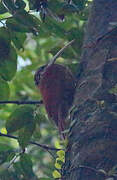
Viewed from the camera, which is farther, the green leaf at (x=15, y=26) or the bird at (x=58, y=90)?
the bird at (x=58, y=90)

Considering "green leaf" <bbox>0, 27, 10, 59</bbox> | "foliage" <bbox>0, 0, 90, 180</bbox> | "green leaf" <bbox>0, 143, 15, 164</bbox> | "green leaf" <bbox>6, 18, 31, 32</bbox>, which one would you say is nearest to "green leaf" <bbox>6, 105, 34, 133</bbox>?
"foliage" <bbox>0, 0, 90, 180</bbox>

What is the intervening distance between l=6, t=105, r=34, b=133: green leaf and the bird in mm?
210

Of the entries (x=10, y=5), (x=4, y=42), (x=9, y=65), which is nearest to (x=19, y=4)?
(x=10, y=5)

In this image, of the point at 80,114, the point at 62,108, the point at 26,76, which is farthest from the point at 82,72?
the point at 26,76

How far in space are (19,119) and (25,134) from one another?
9cm

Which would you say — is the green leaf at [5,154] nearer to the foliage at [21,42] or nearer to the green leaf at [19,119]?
the foliage at [21,42]

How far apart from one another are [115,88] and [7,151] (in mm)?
893

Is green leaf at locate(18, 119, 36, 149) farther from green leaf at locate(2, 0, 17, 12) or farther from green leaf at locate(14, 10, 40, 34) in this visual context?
green leaf at locate(2, 0, 17, 12)

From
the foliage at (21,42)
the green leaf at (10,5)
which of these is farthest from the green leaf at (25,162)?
the green leaf at (10,5)

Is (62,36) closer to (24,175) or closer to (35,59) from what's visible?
(24,175)

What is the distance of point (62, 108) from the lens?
9.27 feet

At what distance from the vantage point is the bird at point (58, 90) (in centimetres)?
278

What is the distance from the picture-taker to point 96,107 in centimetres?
200

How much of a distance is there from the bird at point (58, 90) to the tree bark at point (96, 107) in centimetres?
33
